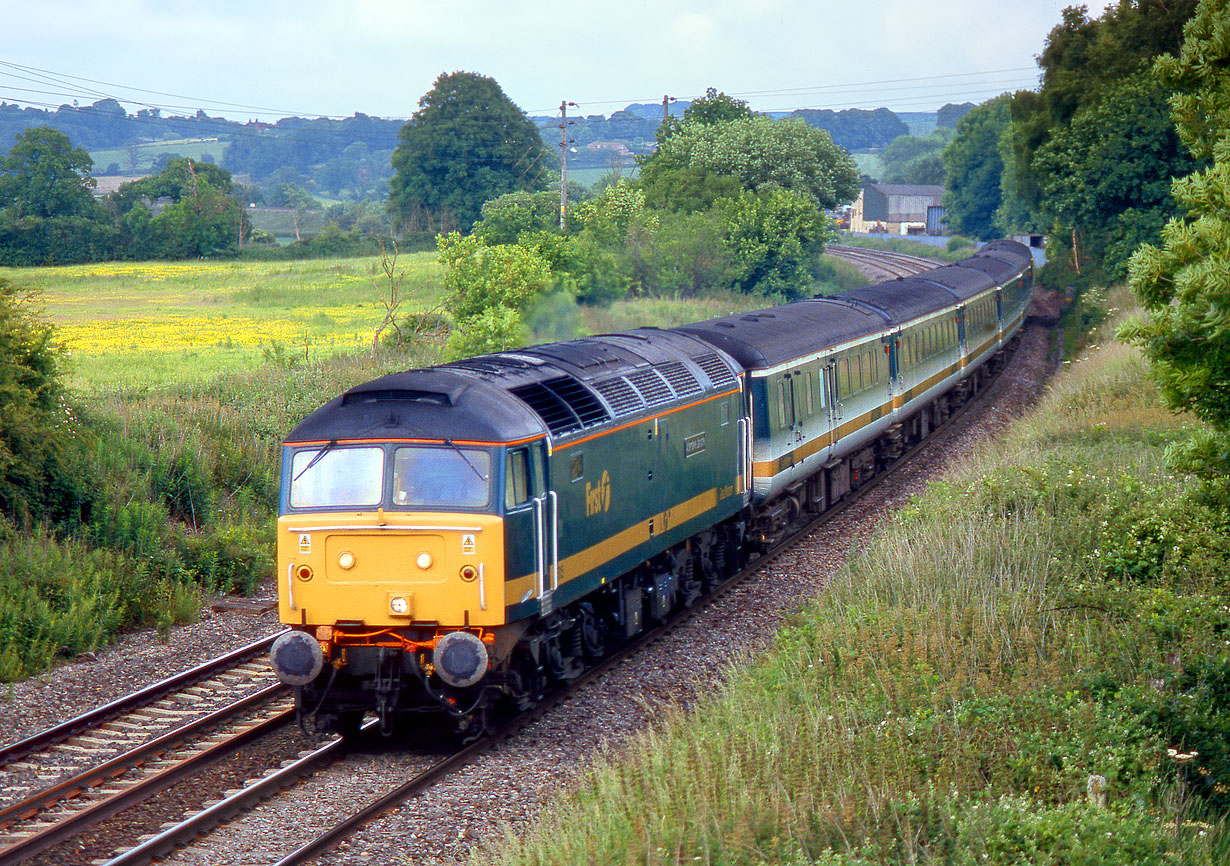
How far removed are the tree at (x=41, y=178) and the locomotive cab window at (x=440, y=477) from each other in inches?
1880

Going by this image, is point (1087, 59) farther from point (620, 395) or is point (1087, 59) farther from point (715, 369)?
point (620, 395)

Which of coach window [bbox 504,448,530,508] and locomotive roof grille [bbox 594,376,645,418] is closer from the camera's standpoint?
coach window [bbox 504,448,530,508]

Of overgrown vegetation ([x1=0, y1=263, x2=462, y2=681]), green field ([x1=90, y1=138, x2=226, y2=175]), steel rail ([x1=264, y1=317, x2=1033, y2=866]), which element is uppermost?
green field ([x1=90, y1=138, x2=226, y2=175])

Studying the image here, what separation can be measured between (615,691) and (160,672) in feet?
16.7

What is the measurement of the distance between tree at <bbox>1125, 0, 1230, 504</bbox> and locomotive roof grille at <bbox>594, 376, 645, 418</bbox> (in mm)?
5886

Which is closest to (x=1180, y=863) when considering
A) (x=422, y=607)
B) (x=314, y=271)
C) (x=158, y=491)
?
(x=422, y=607)

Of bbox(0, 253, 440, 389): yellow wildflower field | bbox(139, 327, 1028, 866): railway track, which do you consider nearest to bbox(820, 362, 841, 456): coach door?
bbox(139, 327, 1028, 866): railway track

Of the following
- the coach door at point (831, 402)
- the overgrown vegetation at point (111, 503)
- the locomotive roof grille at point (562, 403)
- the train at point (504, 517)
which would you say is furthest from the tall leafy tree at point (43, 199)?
the locomotive roof grille at point (562, 403)

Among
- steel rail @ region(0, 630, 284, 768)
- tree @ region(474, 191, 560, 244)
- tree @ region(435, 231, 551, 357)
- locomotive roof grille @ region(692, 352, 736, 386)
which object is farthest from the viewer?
tree @ region(474, 191, 560, 244)

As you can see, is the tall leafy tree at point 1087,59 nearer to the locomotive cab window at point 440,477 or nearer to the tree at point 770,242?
the tree at point 770,242

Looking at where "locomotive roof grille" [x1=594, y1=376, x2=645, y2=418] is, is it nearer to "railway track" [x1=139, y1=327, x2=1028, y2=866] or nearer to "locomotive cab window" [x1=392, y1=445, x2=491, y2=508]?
"locomotive cab window" [x1=392, y1=445, x2=491, y2=508]

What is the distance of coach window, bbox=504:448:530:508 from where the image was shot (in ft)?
33.5

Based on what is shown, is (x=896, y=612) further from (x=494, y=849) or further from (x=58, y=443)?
(x=58, y=443)

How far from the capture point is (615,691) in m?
12.3
